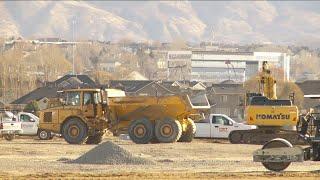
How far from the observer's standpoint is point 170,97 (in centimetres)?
4725

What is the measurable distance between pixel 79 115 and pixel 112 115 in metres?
1.50

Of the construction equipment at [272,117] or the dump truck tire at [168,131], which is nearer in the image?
the construction equipment at [272,117]

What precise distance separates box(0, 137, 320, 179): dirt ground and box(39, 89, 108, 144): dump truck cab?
1.78 metres

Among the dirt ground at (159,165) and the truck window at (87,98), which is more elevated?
the truck window at (87,98)

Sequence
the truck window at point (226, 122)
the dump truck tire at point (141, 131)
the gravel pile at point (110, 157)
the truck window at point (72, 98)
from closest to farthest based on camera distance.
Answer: the gravel pile at point (110, 157), the dump truck tire at point (141, 131), the truck window at point (72, 98), the truck window at point (226, 122)

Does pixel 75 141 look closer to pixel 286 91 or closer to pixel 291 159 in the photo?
pixel 291 159

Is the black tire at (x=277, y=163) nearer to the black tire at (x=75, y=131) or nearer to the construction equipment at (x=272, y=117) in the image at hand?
the construction equipment at (x=272, y=117)

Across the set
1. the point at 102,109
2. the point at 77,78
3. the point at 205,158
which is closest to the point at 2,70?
the point at 77,78

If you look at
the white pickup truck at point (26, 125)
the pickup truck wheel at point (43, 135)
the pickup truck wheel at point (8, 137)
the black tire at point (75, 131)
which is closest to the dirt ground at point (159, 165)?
the black tire at point (75, 131)

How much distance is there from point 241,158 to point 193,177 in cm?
943

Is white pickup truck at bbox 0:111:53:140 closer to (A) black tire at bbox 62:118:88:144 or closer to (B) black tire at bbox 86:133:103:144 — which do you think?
(B) black tire at bbox 86:133:103:144

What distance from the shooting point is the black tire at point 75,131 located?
46156 mm

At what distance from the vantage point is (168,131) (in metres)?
45.9

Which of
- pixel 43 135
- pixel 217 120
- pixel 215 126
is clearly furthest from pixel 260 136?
pixel 43 135
